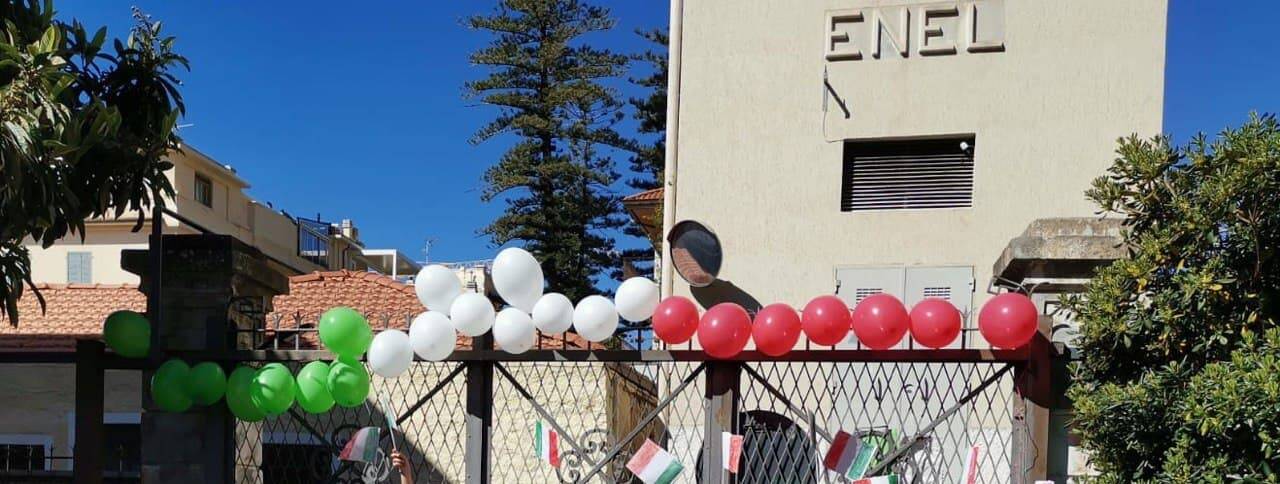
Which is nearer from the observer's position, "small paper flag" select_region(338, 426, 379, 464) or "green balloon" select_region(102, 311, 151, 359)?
"small paper flag" select_region(338, 426, 379, 464)

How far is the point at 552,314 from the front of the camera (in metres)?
6.49

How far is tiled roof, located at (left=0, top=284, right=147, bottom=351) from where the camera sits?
12.8m

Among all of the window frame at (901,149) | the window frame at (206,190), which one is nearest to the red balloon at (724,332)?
the window frame at (901,149)

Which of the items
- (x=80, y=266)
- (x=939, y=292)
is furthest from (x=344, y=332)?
(x=80, y=266)

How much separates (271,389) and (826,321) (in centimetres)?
295

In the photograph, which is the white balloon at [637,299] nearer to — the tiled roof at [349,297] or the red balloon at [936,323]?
the red balloon at [936,323]

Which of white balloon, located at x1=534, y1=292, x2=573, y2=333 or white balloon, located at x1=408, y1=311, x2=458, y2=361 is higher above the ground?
white balloon, located at x1=534, y1=292, x2=573, y2=333

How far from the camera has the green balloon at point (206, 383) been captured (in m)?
6.76

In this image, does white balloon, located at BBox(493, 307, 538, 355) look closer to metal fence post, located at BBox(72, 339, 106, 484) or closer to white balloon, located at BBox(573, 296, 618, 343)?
white balloon, located at BBox(573, 296, 618, 343)

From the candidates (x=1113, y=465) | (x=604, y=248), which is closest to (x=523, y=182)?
(x=604, y=248)

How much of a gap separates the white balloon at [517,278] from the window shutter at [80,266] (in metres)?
21.7

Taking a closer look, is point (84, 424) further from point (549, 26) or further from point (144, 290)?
point (549, 26)

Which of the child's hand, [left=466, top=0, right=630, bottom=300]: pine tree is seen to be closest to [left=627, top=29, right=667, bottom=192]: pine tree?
[left=466, top=0, right=630, bottom=300]: pine tree

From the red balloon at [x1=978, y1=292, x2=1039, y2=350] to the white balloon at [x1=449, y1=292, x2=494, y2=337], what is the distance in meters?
2.53
